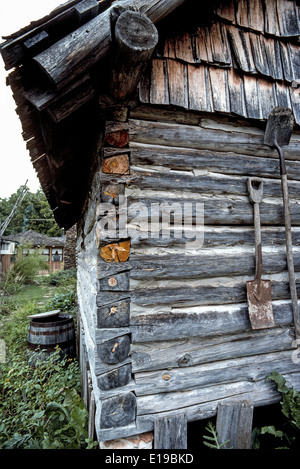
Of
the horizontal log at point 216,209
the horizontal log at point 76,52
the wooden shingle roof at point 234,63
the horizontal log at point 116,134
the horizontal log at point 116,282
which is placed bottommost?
the horizontal log at point 116,282

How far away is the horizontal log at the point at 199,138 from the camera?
2.15 meters

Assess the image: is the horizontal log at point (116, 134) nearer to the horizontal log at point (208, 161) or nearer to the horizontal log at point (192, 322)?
the horizontal log at point (208, 161)

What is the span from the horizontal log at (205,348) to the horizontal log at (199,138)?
66.4 inches

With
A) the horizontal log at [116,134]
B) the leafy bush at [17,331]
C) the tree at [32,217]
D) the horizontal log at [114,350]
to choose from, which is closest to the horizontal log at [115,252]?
the horizontal log at [114,350]

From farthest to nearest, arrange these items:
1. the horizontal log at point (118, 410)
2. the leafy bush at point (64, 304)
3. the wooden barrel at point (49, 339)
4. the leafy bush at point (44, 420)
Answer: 1. the leafy bush at point (64, 304)
2. the wooden barrel at point (49, 339)
3. the leafy bush at point (44, 420)
4. the horizontal log at point (118, 410)

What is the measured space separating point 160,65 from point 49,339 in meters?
4.38

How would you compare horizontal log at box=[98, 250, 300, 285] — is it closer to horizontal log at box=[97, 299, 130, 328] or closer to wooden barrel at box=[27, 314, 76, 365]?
horizontal log at box=[97, 299, 130, 328]

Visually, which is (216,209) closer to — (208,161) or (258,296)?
(208,161)

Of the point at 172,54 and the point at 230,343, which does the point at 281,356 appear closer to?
the point at 230,343

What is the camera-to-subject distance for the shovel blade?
2256 millimetres

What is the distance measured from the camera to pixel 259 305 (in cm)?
228

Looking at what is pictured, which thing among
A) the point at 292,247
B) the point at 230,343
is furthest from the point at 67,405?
the point at 292,247

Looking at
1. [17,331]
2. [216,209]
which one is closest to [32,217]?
[17,331]

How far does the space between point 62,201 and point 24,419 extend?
3272mm
